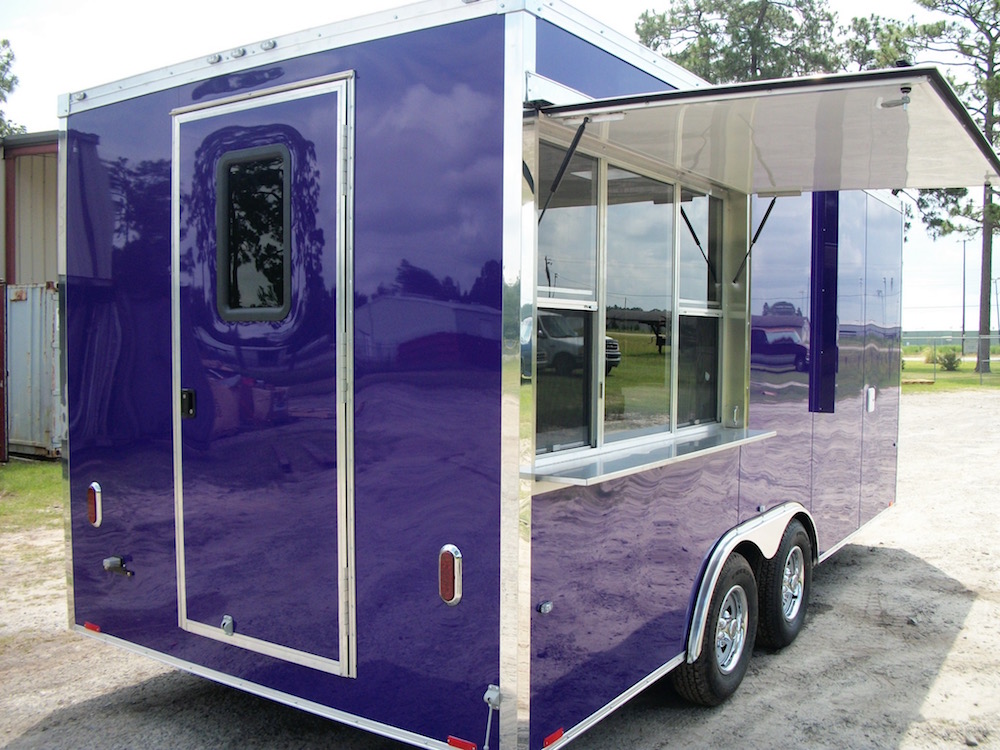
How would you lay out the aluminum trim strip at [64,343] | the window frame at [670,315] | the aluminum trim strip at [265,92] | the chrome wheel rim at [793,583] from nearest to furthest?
the aluminum trim strip at [265,92]
the window frame at [670,315]
the aluminum trim strip at [64,343]
the chrome wheel rim at [793,583]

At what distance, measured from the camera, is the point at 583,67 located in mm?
3053

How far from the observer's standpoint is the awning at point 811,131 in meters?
2.66

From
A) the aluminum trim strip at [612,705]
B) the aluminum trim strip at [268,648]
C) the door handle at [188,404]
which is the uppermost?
the door handle at [188,404]

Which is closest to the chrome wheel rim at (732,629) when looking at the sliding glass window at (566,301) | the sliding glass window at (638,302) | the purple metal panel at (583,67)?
the sliding glass window at (638,302)

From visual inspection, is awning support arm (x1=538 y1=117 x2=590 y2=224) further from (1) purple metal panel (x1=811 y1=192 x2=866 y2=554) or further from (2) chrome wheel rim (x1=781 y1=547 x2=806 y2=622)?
(2) chrome wheel rim (x1=781 y1=547 x2=806 y2=622)

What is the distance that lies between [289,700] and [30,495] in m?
7.16

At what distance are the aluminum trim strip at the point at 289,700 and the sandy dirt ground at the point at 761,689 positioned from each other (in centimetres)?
40

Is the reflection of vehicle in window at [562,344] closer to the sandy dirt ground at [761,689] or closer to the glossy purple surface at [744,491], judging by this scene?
the glossy purple surface at [744,491]

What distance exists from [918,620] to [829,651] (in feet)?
3.21

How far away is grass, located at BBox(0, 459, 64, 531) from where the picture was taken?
26.1 feet

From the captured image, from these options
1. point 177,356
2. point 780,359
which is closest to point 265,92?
point 177,356

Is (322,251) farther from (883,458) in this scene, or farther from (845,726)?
(883,458)

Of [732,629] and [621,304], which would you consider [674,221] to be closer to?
[621,304]

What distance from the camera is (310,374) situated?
3070 millimetres
